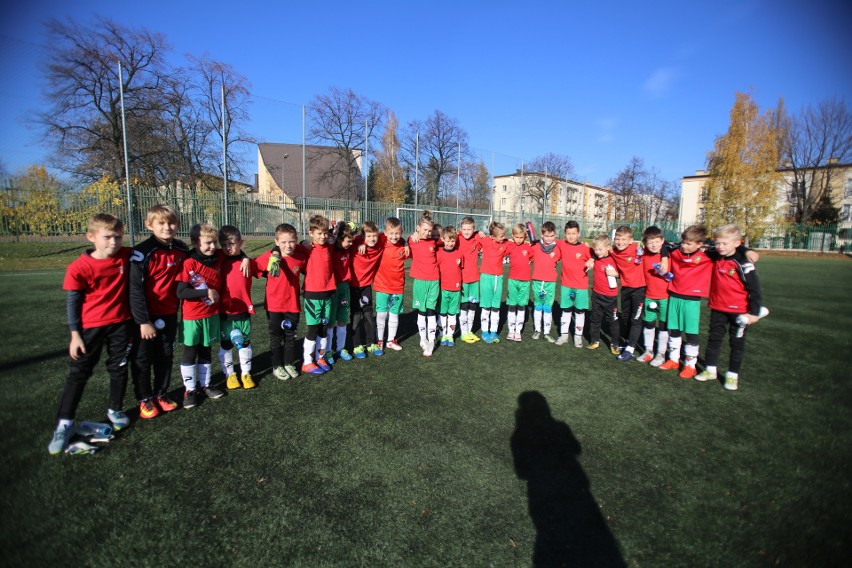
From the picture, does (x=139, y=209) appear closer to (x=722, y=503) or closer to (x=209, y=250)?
(x=209, y=250)

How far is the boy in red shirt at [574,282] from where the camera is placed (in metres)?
6.66

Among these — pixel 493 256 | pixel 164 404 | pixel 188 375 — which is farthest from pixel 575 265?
pixel 164 404

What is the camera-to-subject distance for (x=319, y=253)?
525 cm

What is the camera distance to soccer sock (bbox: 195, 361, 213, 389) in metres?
4.34

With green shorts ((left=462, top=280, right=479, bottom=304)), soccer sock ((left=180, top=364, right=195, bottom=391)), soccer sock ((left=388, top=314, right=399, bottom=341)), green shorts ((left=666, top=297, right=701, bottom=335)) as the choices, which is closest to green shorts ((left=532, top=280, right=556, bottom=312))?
green shorts ((left=462, top=280, right=479, bottom=304))

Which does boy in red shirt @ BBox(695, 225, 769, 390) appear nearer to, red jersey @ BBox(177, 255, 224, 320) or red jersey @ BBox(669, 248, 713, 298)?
red jersey @ BBox(669, 248, 713, 298)

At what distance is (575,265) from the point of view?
264 inches

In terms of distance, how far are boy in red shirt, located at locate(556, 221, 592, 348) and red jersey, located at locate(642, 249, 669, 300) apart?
2.85 ft

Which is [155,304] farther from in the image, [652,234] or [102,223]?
→ [652,234]

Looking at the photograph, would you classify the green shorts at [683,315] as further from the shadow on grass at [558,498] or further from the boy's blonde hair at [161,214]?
the boy's blonde hair at [161,214]


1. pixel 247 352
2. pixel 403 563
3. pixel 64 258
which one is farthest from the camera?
pixel 64 258

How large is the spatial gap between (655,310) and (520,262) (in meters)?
2.11

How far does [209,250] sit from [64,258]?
16.3 meters

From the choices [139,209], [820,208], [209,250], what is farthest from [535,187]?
[209,250]
